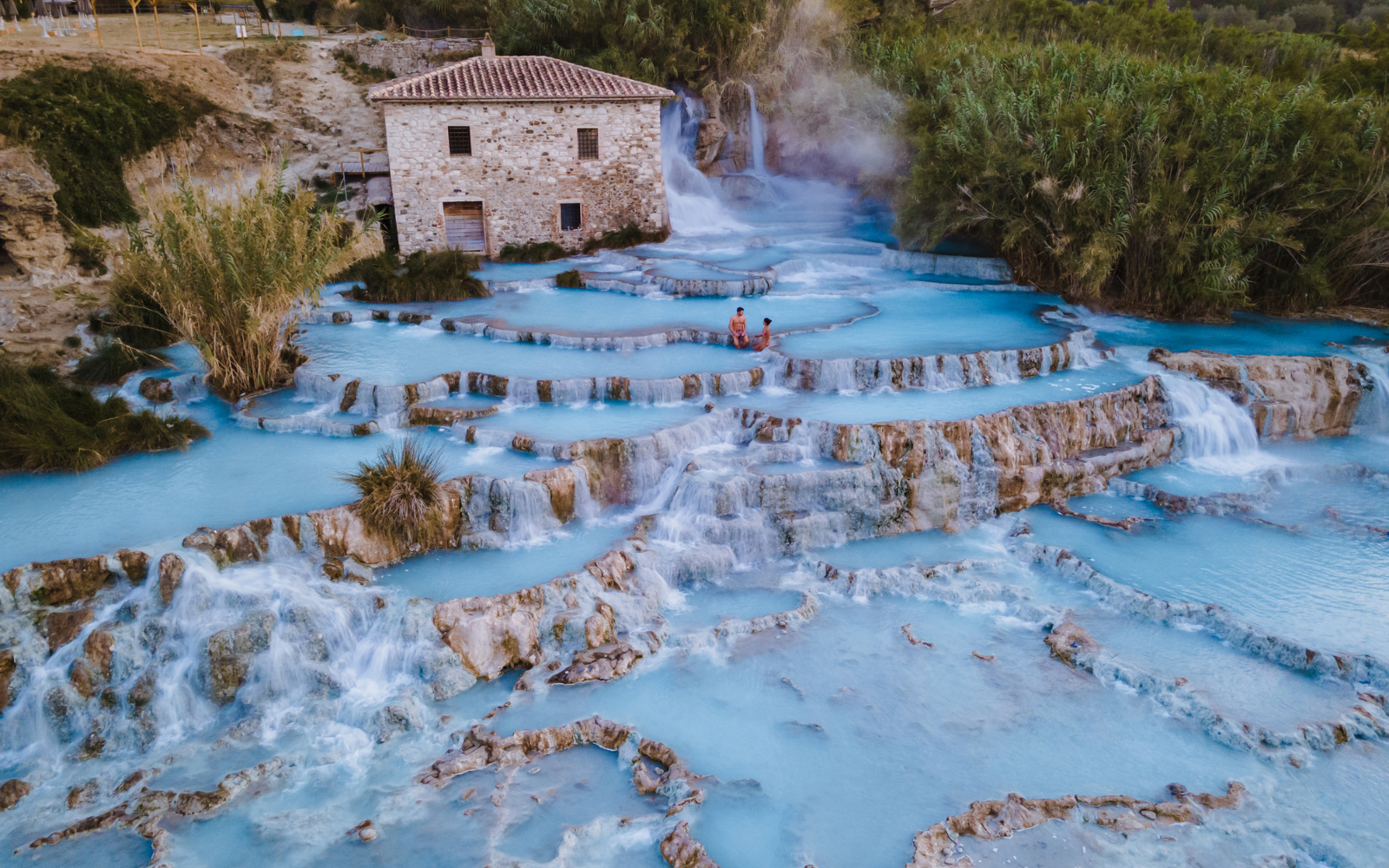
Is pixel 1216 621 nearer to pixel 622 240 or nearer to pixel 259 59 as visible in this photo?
pixel 622 240

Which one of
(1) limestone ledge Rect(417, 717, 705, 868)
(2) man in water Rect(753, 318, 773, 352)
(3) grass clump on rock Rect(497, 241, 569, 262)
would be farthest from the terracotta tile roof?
(1) limestone ledge Rect(417, 717, 705, 868)

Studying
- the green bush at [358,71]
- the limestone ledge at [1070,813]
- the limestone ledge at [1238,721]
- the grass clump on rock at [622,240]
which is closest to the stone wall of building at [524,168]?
the grass clump on rock at [622,240]

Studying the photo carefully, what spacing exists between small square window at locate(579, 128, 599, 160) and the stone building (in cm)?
2

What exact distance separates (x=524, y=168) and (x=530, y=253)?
6.51 feet

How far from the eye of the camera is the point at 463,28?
30297mm

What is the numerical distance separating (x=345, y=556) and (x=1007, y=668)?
688 cm

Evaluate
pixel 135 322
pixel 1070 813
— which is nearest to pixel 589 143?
pixel 135 322

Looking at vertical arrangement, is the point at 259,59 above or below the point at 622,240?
above

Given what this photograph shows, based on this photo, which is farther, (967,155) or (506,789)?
(967,155)

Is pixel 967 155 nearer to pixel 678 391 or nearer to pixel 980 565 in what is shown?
pixel 678 391

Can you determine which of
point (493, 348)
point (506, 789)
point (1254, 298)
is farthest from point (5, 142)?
point (1254, 298)

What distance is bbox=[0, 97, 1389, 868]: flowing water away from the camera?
679 cm

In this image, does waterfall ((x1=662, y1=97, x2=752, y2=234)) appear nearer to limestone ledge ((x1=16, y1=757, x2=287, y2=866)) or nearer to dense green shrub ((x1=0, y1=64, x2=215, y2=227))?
dense green shrub ((x1=0, y1=64, x2=215, y2=227))

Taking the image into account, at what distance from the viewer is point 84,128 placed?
60.7 feet
